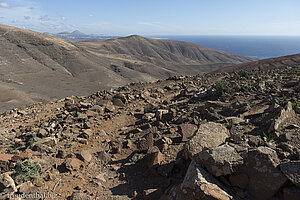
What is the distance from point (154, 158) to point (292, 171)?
8.23ft

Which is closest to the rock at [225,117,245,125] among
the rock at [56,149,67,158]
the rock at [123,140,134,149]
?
the rock at [123,140,134,149]

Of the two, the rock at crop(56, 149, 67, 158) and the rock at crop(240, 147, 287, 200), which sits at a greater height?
the rock at crop(240, 147, 287, 200)

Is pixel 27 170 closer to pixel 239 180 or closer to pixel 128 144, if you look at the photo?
pixel 128 144

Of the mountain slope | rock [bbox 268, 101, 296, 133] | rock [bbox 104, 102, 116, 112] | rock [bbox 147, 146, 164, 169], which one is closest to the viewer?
rock [bbox 268, 101, 296, 133]

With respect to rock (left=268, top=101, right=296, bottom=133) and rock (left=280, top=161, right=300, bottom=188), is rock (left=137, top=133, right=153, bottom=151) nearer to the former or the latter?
rock (left=268, top=101, right=296, bottom=133)

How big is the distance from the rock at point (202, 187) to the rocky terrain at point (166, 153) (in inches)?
0.5

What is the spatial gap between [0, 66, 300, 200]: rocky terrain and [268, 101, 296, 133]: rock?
3 cm

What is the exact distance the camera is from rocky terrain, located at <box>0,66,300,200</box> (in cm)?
260

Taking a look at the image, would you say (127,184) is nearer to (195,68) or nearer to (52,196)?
(52,196)

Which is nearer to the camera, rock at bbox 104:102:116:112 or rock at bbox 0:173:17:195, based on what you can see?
rock at bbox 0:173:17:195

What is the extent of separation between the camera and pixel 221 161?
2734mm

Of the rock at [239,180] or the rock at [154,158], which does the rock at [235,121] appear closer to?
the rock at [154,158]

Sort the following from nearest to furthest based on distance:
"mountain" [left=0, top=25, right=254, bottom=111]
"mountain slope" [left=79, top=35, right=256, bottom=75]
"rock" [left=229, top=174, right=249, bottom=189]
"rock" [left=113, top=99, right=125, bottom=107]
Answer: "rock" [left=229, top=174, right=249, bottom=189] < "rock" [left=113, top=99, right=125, bottom=107] < "mountain" [left=0, top=25, right=254, bottom=111] < "mountain slope" [left=79, top=35, right=256, bottom=75]

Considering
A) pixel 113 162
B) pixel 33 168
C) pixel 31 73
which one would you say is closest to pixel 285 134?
pixel 113 162
